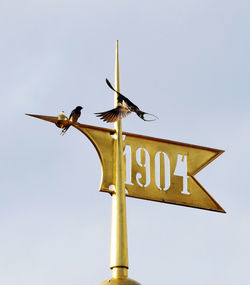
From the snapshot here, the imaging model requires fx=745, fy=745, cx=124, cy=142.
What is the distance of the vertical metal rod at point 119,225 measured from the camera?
17.9 ft

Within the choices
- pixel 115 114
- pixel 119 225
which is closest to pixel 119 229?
pixel 119 225

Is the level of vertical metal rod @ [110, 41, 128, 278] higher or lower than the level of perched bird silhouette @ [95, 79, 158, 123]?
lower

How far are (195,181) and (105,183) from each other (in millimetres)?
974

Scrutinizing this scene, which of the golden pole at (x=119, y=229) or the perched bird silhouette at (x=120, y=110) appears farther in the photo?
the perched bird silhouette at (x=120, y=110)

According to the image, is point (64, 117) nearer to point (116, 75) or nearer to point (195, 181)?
point (116, 75)

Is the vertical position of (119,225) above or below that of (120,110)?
below

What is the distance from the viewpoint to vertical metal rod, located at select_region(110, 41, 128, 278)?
545 centimetres

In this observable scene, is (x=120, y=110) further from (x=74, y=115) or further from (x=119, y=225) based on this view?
(x=119, y=225)

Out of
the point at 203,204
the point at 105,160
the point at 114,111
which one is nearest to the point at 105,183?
the point at 105,160

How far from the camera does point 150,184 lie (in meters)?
6.20

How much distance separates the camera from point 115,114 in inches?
239

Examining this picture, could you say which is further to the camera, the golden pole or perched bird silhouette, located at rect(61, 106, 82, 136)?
perched bird silhouette, located at rect(61, 106, 82, 136)

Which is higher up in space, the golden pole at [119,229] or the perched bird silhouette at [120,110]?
the perched bird silhouette at [120,110]

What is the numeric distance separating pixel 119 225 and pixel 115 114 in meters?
0.97
